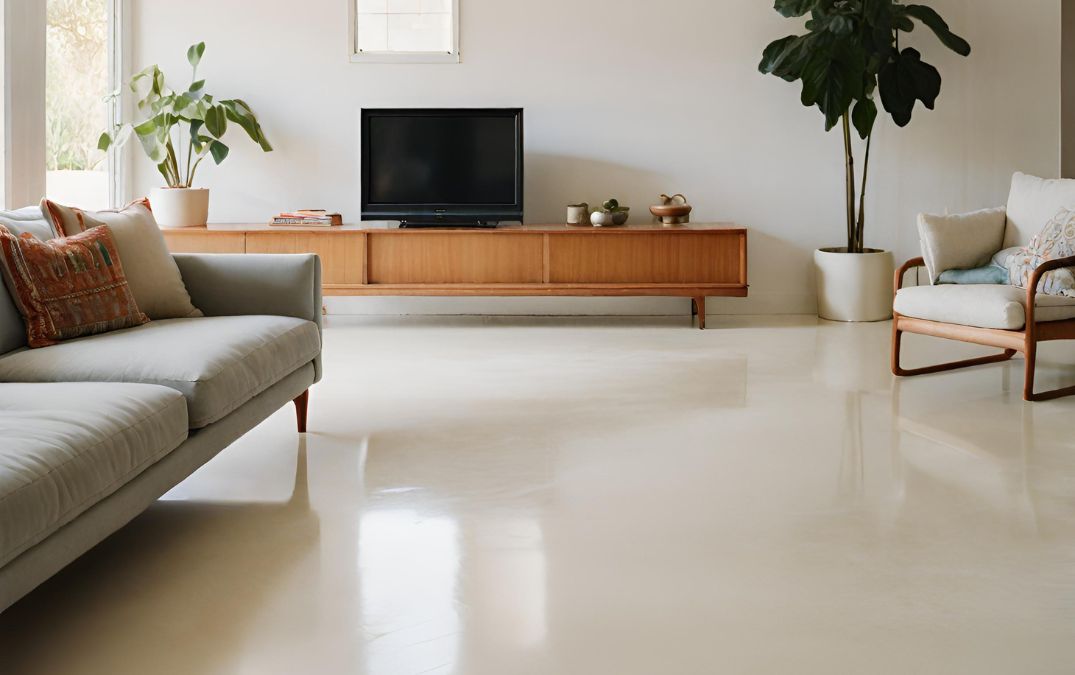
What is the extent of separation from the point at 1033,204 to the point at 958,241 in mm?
396

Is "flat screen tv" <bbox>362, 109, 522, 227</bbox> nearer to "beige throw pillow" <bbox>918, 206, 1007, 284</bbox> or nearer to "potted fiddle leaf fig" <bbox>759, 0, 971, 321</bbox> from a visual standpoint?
"potted fiddle leaf fig" <bbox>759, 0, 971, 321</bbox>

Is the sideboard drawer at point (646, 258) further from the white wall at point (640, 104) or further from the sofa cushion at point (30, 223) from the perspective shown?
the sofa cushion at point (30, 223)

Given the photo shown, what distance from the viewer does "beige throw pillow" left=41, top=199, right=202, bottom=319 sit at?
3.58 meters

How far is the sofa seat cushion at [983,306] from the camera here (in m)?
4.57

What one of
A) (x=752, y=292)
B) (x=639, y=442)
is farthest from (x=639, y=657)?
(x=752, y=292)

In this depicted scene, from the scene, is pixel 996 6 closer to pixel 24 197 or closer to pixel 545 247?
pixel 545 247

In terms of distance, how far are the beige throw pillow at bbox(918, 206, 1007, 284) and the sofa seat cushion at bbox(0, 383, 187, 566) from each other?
3642mm

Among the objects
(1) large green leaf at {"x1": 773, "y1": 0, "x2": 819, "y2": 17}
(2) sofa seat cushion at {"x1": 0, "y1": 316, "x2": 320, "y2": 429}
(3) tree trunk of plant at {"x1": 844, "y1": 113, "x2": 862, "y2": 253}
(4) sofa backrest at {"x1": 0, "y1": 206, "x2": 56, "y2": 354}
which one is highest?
(1) large green leaf at {"x1": 773, "y1": 0, "x2": 819, "y2": 17}

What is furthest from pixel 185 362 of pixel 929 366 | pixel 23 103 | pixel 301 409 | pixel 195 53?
pixel 195 53

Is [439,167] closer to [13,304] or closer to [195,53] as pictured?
[195,53]

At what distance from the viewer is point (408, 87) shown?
718cm

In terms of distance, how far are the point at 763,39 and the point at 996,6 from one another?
1.48 m

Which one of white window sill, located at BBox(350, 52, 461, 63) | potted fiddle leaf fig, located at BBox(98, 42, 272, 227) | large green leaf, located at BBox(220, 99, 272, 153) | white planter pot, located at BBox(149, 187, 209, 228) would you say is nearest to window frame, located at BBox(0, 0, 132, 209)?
potted fiddle leaf fig, located at BBox(98, 42, 272, 227)

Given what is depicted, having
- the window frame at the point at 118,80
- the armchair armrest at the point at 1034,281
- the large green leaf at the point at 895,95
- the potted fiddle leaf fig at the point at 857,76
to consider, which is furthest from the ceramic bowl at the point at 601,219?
the window frame at the point at 118,80
